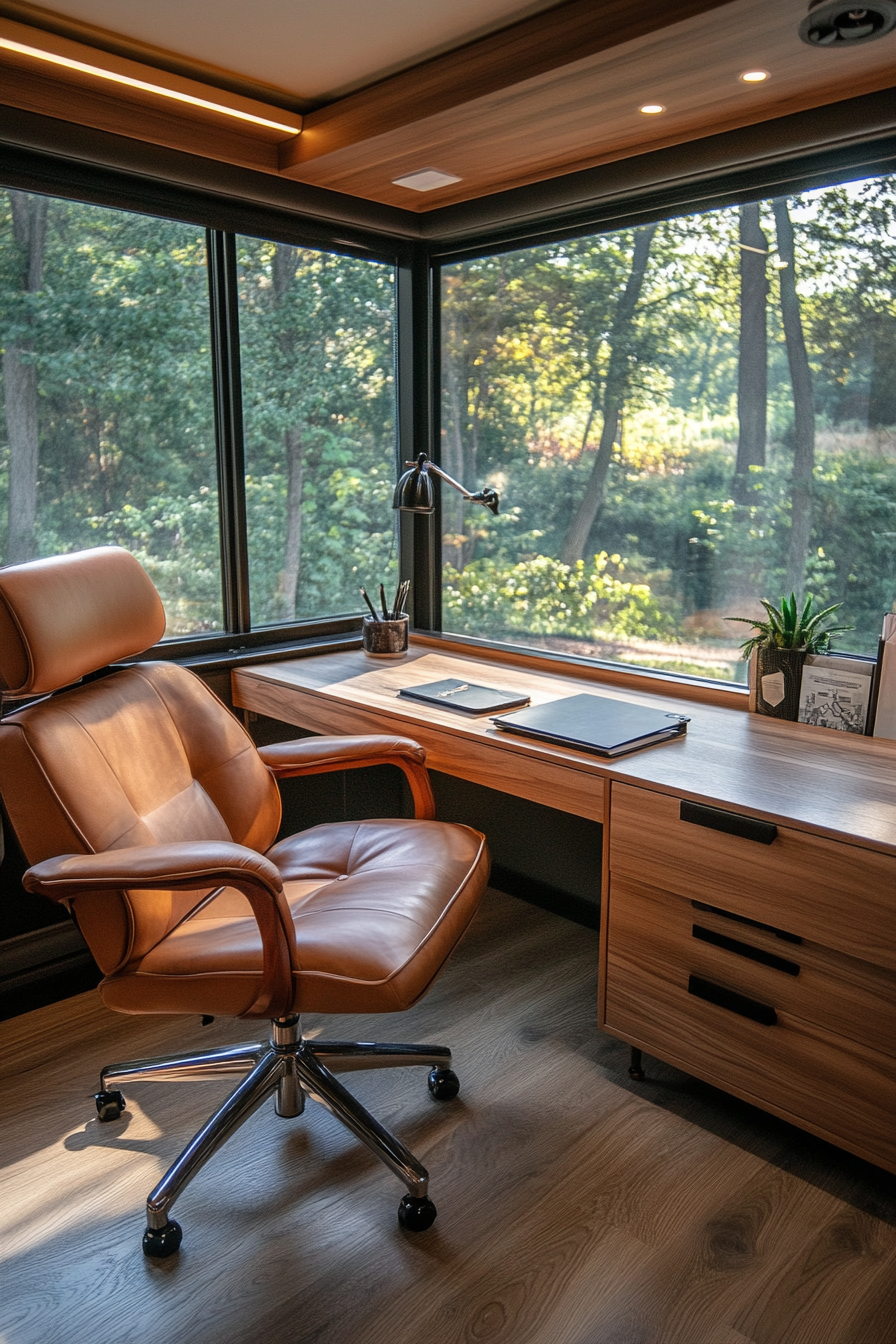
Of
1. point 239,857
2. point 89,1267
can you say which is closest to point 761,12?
point 239,857

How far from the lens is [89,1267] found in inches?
60.2

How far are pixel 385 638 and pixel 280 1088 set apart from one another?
1.30 m

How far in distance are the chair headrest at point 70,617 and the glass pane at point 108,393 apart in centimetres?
58

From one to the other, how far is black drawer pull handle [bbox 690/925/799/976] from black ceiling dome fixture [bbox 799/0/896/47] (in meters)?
1.50

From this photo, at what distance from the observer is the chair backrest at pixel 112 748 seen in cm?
158

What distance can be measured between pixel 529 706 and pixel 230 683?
0.87m

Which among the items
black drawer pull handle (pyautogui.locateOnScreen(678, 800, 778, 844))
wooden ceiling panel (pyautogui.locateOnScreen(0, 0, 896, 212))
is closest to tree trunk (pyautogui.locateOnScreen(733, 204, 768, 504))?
wooden ceiling panel (pyautogui.locateOnScreen(0, 0, 896, 212))

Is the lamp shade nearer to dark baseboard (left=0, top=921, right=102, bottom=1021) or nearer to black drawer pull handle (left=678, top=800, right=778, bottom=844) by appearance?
black drawer pull handle (left=678, top=800, right=778, bottom=844)

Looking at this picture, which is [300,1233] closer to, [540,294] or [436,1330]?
[436,1330]

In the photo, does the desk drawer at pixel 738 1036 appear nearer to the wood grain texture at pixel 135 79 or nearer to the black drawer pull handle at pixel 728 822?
the black drawer pull handle at pixel 728 822

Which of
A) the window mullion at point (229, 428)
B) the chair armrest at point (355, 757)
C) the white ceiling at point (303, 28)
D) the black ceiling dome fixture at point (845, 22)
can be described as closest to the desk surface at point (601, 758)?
the chair armrest at point (355, 757)

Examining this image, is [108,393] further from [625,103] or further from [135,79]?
[625,103]

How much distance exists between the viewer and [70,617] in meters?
1.68

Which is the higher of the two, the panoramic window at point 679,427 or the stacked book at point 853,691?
the panoramic window at point 679,427
